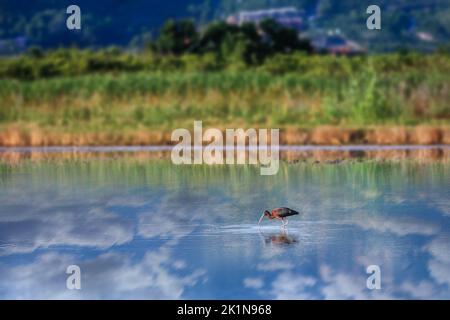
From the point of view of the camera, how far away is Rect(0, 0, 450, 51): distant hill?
5341cm

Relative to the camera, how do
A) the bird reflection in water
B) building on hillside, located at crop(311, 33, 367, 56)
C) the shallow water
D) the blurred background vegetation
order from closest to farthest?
the shallow water
the bird reflection in water
the blurred background vegetation
building on hillside, located at crop(311, 33, 367, 56)

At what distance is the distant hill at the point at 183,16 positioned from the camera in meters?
53.4

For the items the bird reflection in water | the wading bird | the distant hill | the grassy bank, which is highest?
the distant hill

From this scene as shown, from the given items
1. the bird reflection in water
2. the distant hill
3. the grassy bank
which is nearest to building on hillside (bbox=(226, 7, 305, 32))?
the distant hill

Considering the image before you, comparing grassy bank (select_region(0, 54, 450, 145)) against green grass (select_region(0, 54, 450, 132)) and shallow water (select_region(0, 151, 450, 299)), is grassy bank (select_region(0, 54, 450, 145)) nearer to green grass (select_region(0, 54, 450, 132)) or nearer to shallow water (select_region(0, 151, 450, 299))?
green grass (select_region(0, 54, 450, 132))

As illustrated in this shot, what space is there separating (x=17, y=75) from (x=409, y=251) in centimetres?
2165

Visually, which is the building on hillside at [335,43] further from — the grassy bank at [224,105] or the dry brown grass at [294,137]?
the dry brown grass at [294,137]

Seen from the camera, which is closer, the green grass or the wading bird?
the wading bird

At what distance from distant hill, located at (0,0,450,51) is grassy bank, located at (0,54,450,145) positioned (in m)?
26.7

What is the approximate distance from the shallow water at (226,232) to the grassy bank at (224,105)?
4.01 m

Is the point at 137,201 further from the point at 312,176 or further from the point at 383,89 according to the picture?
the point at 383,89

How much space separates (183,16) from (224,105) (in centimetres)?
3968

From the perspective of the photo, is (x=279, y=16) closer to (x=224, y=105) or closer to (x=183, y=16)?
(x=183, y=16)
